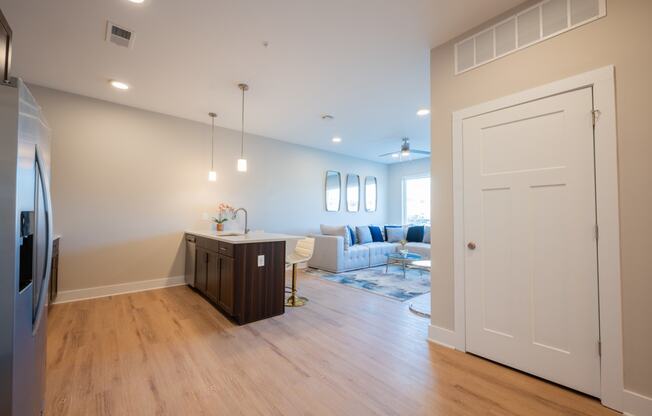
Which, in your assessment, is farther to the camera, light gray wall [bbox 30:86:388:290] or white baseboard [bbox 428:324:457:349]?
light gray wall [bbox 30:86:388:290]

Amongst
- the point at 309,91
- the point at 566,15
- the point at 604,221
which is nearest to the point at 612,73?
the point at 566,15

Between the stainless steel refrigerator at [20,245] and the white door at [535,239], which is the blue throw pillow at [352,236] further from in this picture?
the stainless steel refrigerator at [20,245]

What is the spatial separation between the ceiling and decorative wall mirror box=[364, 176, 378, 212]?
337 cm

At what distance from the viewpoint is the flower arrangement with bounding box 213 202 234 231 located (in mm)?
4859

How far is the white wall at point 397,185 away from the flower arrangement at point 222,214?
15.9ft

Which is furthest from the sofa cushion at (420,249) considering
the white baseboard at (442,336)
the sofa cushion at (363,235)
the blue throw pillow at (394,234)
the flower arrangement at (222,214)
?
the flower arrangement at (222,214)

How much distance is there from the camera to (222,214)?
199 inches

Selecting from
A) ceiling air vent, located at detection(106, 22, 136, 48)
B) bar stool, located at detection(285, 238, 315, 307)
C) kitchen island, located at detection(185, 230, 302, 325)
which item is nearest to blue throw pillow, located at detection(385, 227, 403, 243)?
bar stool, located at detection(285, 238, 315, 307)

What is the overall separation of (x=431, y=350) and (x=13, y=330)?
265 centimetres

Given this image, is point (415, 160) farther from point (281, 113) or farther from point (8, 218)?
point (8, 218)

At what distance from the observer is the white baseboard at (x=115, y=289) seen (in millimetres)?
3658

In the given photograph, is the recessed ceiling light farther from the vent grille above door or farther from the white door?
the white door

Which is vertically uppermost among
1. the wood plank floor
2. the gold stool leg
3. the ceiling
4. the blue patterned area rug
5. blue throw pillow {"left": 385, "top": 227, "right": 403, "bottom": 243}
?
the ceiling

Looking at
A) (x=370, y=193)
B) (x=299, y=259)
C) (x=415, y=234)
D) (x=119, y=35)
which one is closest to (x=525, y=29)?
(x=299, y=259)
